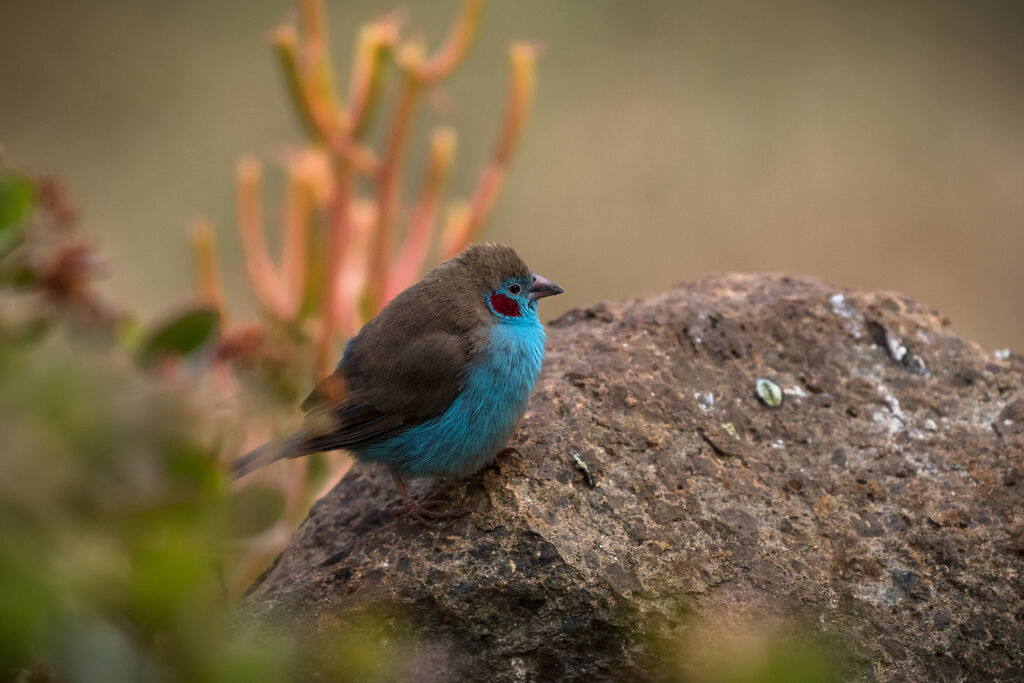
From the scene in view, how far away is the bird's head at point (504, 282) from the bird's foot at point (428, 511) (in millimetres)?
580

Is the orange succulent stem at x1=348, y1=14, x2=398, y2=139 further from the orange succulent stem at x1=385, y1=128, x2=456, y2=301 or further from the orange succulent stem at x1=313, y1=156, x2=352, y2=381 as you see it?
the orange succulent stem at x1=385, y1=128, x2=456, y2=301

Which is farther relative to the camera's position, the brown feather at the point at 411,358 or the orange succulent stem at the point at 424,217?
the orange succulent stem at the point at 424,217

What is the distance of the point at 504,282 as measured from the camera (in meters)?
3.05

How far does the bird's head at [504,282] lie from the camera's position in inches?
119

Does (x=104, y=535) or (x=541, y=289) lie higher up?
(x=104, y=535)

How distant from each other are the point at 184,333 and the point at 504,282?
926 mm

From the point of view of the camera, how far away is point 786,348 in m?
3.12

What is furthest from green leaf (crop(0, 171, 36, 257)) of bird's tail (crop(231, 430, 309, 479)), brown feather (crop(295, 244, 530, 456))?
brown feather (crop(295, 244, 530, 456))

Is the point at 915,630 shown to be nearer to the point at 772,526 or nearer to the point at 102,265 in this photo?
the point at 772,526

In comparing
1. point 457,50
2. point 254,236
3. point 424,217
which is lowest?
point 254,236

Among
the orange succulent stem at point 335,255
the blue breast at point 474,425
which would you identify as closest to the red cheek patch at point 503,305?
the blue breast at point 474,425

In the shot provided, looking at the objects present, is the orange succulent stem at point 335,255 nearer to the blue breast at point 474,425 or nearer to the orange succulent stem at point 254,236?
the orange succulent stem at point 254,236

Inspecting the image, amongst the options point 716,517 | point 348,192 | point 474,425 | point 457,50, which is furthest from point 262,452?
point 457,50

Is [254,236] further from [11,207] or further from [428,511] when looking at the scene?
[11,207]
